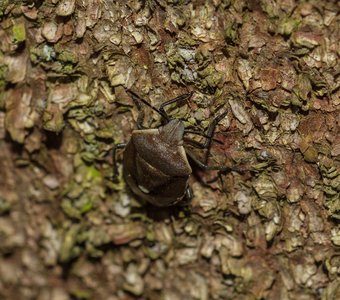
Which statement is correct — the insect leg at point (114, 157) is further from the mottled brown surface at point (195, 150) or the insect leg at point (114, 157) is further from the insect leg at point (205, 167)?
the insect leg at point (205, 167)

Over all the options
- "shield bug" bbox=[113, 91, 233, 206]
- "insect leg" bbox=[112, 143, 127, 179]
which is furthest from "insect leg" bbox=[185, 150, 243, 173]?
"insect leg" bbox=[112, 143, 127, 179]

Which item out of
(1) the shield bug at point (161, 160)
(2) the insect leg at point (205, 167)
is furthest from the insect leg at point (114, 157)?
(2) the insect leg at point (205, 167)

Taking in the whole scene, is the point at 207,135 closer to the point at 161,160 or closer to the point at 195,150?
the point at 195,150

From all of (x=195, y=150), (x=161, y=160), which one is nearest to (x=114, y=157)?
(x=161, y=160)

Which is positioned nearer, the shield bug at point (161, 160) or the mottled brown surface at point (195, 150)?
the mottled brown surface at point (195, 150)

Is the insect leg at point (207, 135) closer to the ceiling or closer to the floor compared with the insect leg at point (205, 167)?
closer to the ceiling

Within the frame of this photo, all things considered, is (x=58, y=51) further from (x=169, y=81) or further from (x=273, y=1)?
(x=273, y=1)
